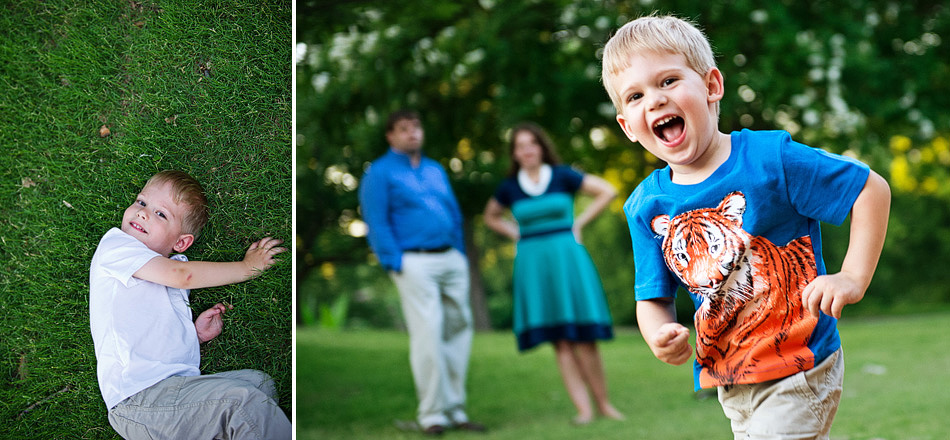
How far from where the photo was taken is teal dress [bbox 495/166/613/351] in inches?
169

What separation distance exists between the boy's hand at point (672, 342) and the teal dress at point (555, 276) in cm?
259

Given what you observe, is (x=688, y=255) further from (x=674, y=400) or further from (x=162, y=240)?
(x=674, y=400)

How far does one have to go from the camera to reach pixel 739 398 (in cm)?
174

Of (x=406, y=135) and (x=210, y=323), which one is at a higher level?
(x=406, y=135)

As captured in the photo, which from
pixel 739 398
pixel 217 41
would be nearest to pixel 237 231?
pixel 217 41

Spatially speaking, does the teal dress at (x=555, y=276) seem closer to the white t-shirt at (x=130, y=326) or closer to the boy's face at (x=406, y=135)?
the boy's face at (x=406, y=135)

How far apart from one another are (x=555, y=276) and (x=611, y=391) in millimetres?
1309

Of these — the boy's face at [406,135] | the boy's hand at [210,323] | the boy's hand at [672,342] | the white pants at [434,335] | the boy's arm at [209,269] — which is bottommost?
the white pants at [434,335]

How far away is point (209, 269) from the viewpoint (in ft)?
8.13

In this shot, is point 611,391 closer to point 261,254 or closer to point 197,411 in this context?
point 261,254

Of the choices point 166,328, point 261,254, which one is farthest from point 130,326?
point 261,254

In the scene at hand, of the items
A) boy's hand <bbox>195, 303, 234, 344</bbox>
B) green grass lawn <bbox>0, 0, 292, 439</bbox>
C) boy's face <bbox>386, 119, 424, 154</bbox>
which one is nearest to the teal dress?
boy's face <bbox>386, 119, 424, 154</bbox>

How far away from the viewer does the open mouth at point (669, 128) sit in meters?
1.67

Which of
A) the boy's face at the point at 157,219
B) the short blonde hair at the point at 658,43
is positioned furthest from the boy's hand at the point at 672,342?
the boy's face at the point at 157,219
